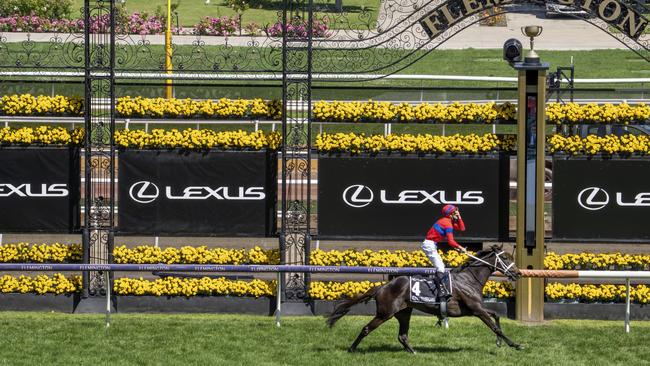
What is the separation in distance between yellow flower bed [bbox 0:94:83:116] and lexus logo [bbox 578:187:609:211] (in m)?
8.57

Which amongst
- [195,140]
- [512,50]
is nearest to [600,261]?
[512,50]

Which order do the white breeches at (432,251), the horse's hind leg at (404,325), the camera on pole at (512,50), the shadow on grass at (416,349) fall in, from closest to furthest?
the horse's hind leg at (404,325), the shadow on grass at (416,349), the white breeches at (432,251), the camera on pole at (512,50)

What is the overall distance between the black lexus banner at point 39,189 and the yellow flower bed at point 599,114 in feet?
26.7

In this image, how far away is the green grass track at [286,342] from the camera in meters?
16.8

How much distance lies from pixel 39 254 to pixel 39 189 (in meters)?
1.10

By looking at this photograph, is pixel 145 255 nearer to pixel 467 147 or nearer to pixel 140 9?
pixel 467 147

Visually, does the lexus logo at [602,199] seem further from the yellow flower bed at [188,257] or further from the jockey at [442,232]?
the yellow flower bed at [188,257]

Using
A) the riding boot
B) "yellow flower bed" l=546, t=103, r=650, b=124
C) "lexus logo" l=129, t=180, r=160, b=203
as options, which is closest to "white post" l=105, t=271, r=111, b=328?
"lexus logo" l=129, t=180, r=160, b=203

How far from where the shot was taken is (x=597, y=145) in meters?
20.4

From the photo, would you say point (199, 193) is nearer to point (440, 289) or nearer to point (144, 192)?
point (144, 192)

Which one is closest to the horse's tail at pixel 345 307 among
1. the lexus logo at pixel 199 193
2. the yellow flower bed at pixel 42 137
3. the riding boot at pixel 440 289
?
the riding boot at pixel 440 289

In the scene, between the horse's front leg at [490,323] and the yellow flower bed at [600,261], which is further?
the yellow flower bed at [600,261]

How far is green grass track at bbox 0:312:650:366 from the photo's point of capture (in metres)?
16.8

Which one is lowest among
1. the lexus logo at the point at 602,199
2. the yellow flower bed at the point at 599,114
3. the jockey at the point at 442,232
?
the jockey at the point at 442,232
